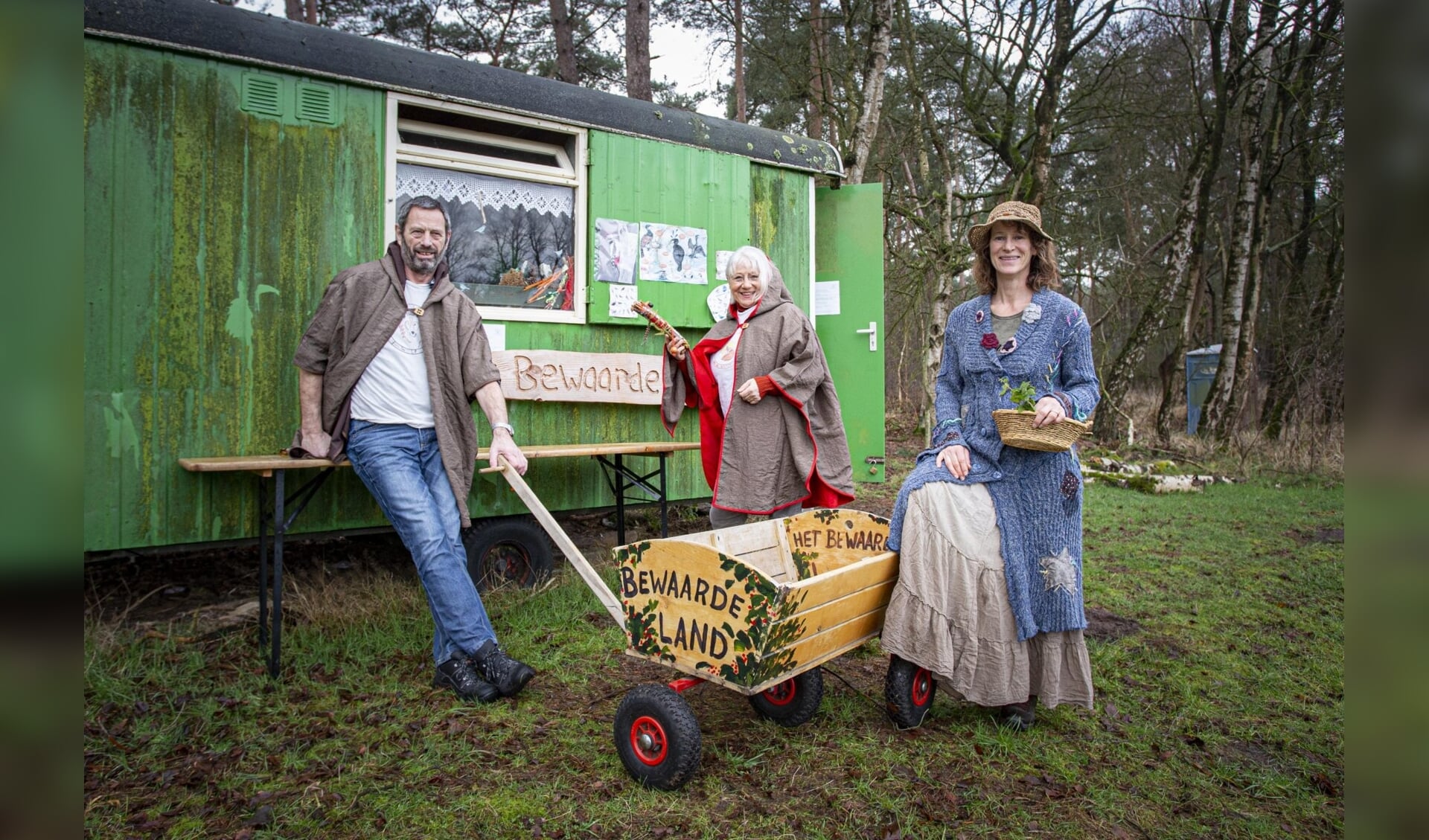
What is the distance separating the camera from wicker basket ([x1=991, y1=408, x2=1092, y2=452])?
9.87 feet

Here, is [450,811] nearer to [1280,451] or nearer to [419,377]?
[419,377]

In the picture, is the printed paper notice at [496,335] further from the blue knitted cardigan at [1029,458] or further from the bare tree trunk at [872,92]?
the bare tree trunk at [872,92]

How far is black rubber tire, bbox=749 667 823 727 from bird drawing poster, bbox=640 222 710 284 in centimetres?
332

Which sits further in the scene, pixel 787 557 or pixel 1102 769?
pixel 787 557

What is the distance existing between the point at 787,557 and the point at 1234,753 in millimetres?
1823

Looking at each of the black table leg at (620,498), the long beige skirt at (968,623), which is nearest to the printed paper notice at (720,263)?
the black table leg at (620,498)

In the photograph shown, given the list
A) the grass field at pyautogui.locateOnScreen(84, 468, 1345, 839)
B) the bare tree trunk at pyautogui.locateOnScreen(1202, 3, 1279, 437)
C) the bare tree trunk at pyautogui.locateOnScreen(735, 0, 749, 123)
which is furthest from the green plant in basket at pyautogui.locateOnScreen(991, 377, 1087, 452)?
the bare tree trunk at pyautogui.locateOnScreen(735, 0, 749, 123)

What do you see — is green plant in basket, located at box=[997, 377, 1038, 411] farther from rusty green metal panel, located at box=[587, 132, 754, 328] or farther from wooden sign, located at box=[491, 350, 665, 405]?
rusty green metal panel, located at box=[587, 132, 754, 328]

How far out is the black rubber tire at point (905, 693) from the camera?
3.29m

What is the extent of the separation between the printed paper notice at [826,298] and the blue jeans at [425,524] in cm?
395

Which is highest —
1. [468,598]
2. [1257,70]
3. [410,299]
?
[1257,70]

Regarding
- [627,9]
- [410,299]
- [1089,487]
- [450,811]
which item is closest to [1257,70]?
[1089,487]
